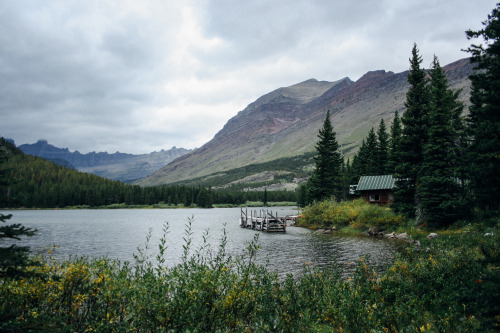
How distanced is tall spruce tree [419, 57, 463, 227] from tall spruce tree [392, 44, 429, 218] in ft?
7.28

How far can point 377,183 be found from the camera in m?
55.5

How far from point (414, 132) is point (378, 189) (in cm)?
1983

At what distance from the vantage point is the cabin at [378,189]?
177ft

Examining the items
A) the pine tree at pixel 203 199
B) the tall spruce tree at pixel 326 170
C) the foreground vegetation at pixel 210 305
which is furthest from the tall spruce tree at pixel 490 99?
the pine tree at pixel 203 199

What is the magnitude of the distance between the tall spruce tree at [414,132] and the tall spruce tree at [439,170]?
2219mm

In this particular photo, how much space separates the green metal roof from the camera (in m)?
53.6

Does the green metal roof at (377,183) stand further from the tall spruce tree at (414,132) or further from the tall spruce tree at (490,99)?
the tall spruce tree at (490,99)

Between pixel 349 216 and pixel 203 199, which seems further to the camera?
pixel 203 199

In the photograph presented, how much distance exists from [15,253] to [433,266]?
15131 millimetres

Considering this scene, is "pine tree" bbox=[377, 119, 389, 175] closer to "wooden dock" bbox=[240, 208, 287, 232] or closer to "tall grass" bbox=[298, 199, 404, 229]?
"tall grass" bbox=[298, 199, 404, 229]

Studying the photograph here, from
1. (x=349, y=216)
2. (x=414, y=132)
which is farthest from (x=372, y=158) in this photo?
(x=414, y=132)

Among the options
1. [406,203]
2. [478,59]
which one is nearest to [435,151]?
[406,203]

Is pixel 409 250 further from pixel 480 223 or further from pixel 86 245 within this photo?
pixel 86 245

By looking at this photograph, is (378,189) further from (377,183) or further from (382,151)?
(382,151)
